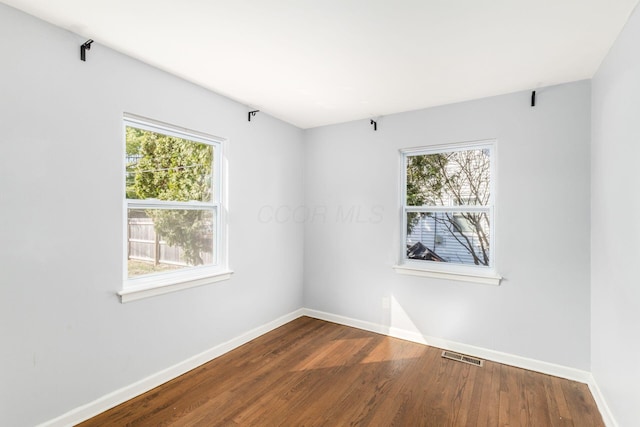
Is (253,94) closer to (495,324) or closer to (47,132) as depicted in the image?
(47,132)

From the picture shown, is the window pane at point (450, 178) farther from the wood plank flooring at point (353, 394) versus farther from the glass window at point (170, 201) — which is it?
the glass window at point (170, 201)

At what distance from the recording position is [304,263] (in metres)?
4.18

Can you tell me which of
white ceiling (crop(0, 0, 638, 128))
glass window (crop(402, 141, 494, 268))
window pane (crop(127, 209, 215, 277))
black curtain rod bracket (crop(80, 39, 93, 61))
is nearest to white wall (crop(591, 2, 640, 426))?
white ceiling (crop(0, 0, 638, 128))

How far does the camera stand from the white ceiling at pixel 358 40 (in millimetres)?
1708

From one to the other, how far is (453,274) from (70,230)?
3.21 meters

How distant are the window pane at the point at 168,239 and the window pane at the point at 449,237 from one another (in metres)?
2.20

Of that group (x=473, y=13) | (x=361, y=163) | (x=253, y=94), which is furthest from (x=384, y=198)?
(x=473, y=13)

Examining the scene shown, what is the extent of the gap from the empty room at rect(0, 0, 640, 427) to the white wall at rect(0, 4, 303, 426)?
1 cm

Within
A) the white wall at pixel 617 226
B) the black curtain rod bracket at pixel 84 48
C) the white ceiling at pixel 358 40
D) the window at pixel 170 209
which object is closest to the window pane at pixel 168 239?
the window at pixel 170 209

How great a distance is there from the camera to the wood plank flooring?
2.07 metres

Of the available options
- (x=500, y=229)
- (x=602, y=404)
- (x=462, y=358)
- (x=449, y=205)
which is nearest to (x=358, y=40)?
(x=449, y=205)

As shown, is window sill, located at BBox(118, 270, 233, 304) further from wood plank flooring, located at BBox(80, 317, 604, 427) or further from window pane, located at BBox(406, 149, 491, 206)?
window pane, located at BBox(406, 149, 491, 206)

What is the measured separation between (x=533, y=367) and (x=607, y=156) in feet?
6.17

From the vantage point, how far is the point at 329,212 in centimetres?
395
